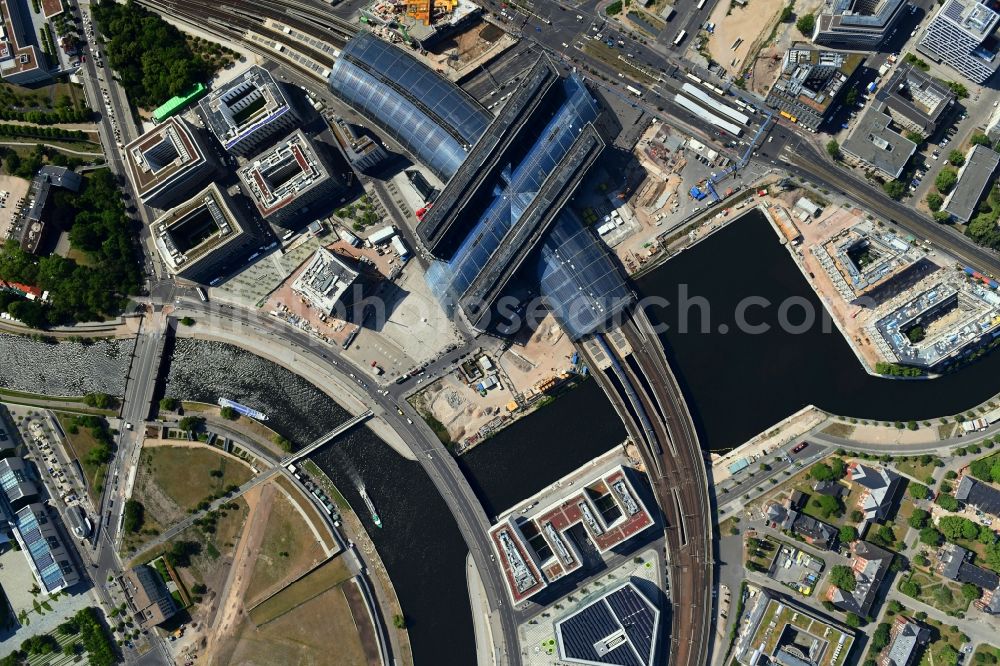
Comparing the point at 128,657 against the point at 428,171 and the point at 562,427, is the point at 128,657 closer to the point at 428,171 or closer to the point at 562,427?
the point at 562,427

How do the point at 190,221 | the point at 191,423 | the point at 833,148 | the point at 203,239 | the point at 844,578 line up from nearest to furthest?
the point at 844,578 < the point at 833,148 < the point at 190,221 < the point at 191,423 < the point at 203,239

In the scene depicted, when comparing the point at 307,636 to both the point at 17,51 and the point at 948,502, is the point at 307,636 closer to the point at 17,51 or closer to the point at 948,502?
the point at 948,502

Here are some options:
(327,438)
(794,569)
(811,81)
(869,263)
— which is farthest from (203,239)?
(794,569)

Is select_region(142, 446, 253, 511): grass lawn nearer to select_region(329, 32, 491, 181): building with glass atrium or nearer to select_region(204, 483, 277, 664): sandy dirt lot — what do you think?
select_region(204, 483, 277, 664): sandy dirt lot

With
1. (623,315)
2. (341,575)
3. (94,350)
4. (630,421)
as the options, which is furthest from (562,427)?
(94,350)

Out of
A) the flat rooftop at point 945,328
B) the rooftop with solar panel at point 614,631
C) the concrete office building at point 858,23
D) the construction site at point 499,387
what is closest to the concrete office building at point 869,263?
the flat rooftop at point 945,328

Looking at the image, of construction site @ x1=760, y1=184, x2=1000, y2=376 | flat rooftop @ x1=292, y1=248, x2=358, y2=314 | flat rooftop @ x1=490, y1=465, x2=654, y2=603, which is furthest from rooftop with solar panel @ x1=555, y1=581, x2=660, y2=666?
flat rooftop @ x1=292, y1=248, x2=358, y2=314

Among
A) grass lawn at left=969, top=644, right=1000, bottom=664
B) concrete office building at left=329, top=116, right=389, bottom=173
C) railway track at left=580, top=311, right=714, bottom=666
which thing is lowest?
grass lawn at left=969, top=644, right=1000, bottom=664
